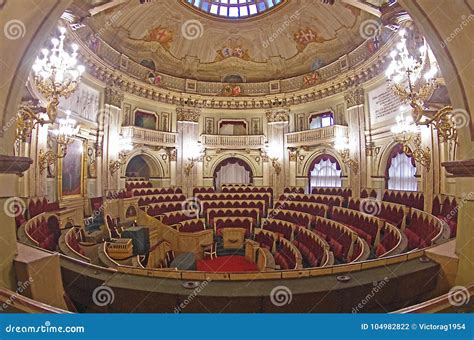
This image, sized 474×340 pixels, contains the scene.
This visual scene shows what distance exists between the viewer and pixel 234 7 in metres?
15.0

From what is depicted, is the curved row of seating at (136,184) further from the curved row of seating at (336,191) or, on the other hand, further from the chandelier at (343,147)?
the chandelier at (343,147)

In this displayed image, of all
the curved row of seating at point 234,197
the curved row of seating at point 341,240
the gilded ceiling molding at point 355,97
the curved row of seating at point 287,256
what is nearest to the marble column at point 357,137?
the gilded ceiling molding at point 355,97

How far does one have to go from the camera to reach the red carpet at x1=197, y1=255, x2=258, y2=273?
7482 mm

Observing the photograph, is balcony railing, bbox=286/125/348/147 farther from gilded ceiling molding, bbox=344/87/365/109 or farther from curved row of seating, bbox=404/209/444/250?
curved row of seating, bbox=404/209/444/250

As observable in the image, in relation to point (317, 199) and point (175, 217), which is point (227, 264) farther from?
point (317, 199)

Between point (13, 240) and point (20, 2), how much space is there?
2.33m

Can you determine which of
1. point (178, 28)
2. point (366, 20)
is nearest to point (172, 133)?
point (178, 28)

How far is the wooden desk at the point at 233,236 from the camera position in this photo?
10227 mm

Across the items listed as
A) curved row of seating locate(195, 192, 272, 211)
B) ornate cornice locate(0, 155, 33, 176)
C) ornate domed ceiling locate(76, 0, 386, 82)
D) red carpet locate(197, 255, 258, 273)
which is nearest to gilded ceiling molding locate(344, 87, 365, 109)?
ornate domed ceiling locate(76, 0, 386, 82)

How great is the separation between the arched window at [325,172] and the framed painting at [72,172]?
11896 millimetres

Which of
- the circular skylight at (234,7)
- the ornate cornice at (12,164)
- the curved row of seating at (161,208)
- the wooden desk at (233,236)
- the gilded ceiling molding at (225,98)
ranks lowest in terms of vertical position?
the wooden desk at (233,236)

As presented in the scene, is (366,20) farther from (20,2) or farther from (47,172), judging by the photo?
(47,172)

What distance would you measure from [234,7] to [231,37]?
1666 millimetres

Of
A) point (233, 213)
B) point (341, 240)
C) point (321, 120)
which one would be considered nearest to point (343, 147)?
point (321, 120)
